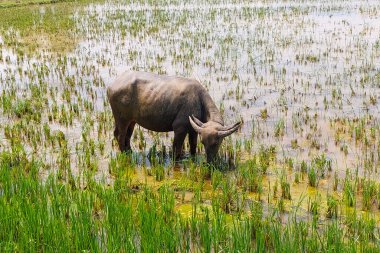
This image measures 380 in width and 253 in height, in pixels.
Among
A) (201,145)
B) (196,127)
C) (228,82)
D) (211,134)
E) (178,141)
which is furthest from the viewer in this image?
(228,82)

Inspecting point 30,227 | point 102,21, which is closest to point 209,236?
point 30,227

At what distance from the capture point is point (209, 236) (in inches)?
141

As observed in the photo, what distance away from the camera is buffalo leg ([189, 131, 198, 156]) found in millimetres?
6207

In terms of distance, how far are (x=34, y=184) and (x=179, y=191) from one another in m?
1.65

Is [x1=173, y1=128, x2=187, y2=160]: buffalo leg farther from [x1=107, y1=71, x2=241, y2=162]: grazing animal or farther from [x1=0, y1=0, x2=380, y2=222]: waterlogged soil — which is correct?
[x1=0, y1=0, x2=380, y2=222]: waterlogged soil

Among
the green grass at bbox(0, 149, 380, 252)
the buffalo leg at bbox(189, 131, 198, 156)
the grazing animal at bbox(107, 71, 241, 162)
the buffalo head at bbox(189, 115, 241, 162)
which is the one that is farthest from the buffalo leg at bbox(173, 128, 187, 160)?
the green grass at bbox(0, 149, 380, 252)

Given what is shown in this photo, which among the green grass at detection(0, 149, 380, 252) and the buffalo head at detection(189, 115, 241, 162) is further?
the buffalo head at detection(189, 115, 241, 162)

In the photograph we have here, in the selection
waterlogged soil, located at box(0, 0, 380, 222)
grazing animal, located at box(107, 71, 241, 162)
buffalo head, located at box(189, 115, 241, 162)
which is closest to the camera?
buffalo head, located at box(189, 115, 241, 162)

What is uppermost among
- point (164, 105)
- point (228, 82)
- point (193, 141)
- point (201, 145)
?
point (164, 105)

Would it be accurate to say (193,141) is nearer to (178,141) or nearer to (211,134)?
(178,141)

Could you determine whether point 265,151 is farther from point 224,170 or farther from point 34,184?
point 34,184

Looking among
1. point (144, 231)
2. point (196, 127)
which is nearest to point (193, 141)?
Answer: point (196, 127)

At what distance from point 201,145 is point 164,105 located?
99cm

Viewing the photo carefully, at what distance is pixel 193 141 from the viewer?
6281mm
